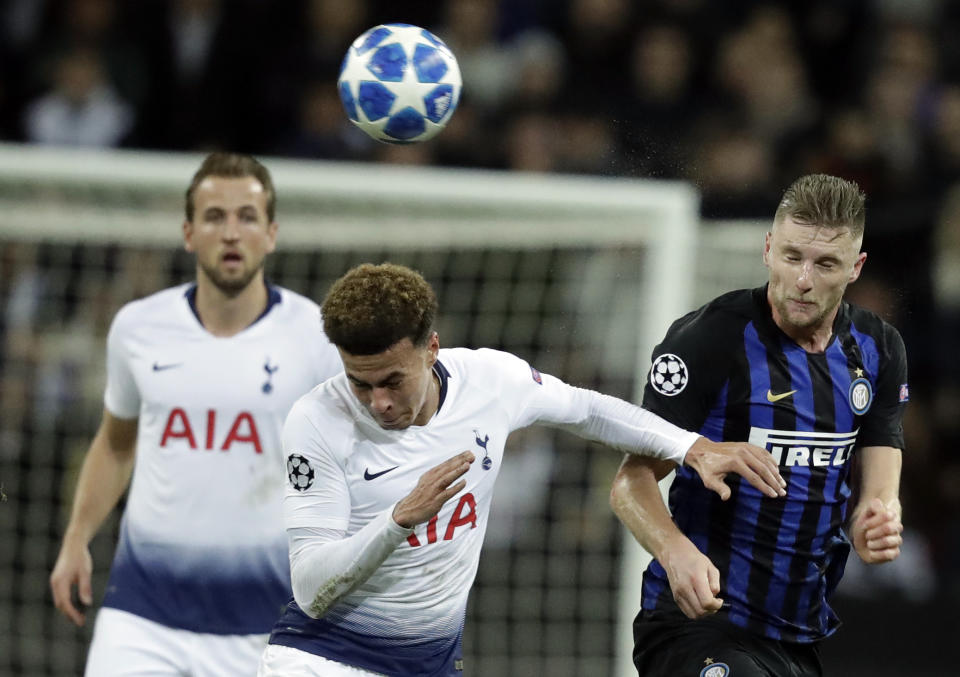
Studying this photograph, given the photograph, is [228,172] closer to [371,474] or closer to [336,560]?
[371,474]

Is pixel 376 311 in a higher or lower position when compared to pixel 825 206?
lower

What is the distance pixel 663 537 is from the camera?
414 cm

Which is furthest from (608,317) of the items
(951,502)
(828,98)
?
(828,98)

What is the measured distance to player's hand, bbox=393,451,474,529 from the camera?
3.61 meters

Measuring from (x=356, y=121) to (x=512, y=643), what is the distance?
3.85 meters

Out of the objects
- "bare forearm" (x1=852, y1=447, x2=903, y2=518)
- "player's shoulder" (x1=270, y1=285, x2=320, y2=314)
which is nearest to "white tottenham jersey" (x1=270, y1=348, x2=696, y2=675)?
"bare forearm" (x1=852, y1=447, x2=903, y2=518)

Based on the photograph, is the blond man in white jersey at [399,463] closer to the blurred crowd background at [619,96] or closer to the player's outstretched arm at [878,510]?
the player's outstretched arm at [878,510]

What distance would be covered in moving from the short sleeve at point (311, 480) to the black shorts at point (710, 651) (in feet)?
3.39

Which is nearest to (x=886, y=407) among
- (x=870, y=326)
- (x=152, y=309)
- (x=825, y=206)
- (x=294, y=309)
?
(x=870, y=326)

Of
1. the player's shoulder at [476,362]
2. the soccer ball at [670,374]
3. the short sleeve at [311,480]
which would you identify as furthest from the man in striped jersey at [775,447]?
the short sleeve at [311,480]

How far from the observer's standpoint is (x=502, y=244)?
7738 mm

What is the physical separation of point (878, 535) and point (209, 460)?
2312 millimetres

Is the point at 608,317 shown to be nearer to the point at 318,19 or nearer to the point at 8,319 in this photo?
the point at 8,319

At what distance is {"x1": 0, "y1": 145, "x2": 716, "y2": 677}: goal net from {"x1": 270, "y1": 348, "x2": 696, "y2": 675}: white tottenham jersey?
304cm
